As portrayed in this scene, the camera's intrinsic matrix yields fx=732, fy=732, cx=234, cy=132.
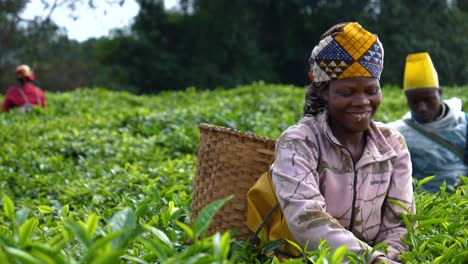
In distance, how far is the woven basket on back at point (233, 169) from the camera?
10.2 ft

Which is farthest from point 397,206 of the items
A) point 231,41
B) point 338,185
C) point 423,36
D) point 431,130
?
point 231,41

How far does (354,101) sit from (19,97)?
950 centimetres

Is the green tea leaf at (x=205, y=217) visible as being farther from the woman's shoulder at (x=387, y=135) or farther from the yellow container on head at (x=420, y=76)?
the yellow container on head at (x=420, y=76)

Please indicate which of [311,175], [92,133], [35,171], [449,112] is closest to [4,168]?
[35,171]

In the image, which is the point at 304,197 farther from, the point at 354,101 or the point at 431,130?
the point at 431,130

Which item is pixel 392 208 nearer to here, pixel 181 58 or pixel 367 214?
pixel 367 214

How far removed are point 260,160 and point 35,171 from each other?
4029 millimetres

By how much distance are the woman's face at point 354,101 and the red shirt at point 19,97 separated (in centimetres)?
939

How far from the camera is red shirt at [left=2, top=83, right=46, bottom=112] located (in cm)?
1152

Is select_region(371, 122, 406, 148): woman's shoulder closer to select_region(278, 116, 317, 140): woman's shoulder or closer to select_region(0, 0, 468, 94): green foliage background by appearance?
select_region(278, 116, 317, 140): woman's shoulder

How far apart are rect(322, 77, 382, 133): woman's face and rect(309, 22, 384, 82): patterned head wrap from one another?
35 mm

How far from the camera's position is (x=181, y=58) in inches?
1189

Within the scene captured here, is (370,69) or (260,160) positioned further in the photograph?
(260,160)

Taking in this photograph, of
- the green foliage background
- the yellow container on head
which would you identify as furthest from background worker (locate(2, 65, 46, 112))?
the green foliage background
